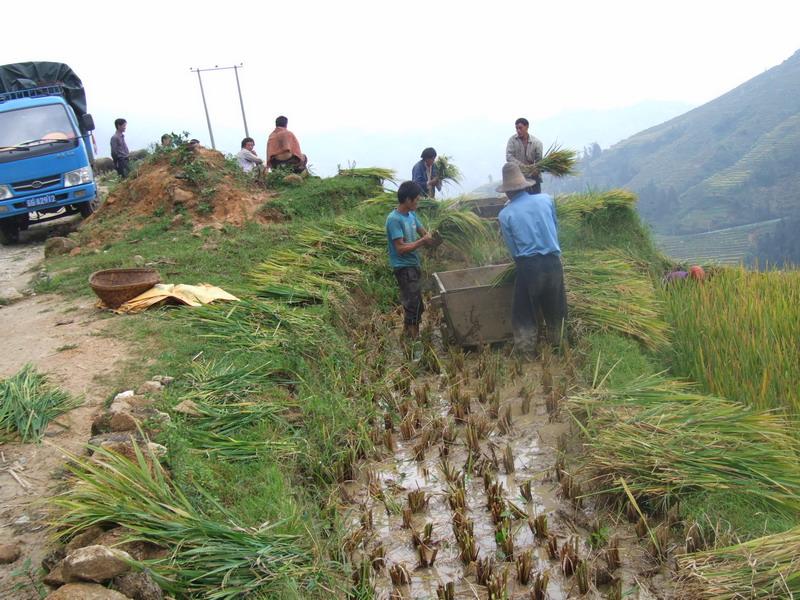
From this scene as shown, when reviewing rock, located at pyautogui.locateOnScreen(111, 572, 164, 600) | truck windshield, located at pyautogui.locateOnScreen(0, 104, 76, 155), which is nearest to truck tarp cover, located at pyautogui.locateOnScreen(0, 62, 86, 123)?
truck windshield, located at pyautogui.locateOnScreen(0, 104, 76, 155)

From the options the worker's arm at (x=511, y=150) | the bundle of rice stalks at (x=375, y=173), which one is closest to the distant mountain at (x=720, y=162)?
the bundle of rice stalks at (x=375, y=173)

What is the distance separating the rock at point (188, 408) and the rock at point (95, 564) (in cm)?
138

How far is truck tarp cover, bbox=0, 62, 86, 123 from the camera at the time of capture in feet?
41.3

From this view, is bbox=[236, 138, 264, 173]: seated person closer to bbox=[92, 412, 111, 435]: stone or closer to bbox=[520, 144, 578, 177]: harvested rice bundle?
bbox=[520, 144, 578, 177]: harvested rice bundle

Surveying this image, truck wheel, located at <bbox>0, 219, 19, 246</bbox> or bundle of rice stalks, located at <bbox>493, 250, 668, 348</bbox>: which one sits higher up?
truck wheel, located at <bbox>0, 219, 19, 246</bbox>

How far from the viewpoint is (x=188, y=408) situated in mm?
3898

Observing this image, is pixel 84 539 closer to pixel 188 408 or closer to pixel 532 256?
pixel 188 408

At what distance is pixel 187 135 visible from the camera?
11.0m

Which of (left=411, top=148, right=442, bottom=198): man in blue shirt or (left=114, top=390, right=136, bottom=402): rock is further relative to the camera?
(left=411, top=148, right=442, bottom=198): man in blue shirt

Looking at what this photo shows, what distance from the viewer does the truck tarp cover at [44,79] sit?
12594 mm

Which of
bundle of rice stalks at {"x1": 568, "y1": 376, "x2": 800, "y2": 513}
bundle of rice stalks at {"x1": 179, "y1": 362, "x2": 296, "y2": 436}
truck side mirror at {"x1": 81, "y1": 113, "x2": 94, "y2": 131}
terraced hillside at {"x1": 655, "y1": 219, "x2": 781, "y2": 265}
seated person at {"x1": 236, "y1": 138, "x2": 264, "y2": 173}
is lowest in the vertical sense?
terraced hillside at {"x1": 655, "y1": 219, "x2": 781, "y2": 265}

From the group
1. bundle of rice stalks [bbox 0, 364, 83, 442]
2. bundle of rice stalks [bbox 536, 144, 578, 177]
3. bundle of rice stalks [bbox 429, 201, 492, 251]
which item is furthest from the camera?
bundle of rice stalks [bbox 536, 144, 578, 177]

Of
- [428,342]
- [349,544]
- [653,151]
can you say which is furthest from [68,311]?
[653,151]

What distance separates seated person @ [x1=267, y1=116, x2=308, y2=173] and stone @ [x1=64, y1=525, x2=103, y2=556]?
871 cm
